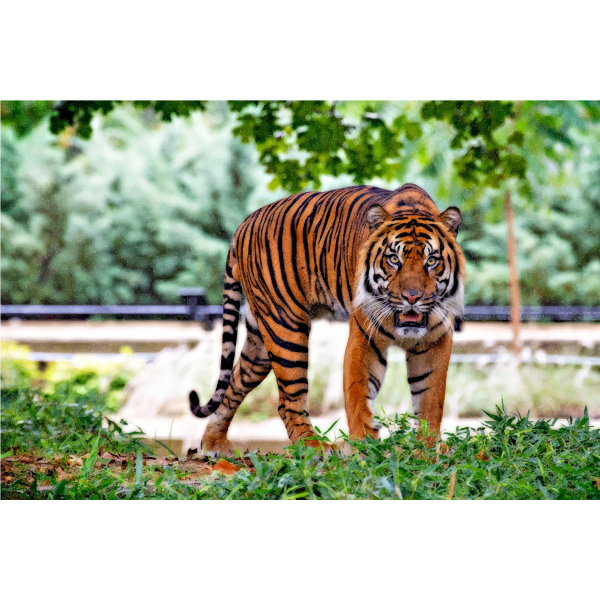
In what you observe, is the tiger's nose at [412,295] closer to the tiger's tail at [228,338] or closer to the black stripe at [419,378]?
the black stripe at [419,378]

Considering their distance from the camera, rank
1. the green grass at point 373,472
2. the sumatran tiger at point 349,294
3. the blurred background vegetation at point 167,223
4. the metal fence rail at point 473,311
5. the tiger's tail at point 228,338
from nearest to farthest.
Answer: the green grass at point 373,472
the sumatran tiger at point 349,294
the tiger's tail at point 228,338
the metal fence rail at point 473,311
the blurred background vegetation at point 167,223

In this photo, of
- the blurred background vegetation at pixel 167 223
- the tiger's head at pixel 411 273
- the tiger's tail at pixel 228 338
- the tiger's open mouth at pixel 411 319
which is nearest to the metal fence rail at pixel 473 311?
the blurred background vegetation at pixel 167 223

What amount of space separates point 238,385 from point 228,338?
292mm

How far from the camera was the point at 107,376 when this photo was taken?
8914 millimetres

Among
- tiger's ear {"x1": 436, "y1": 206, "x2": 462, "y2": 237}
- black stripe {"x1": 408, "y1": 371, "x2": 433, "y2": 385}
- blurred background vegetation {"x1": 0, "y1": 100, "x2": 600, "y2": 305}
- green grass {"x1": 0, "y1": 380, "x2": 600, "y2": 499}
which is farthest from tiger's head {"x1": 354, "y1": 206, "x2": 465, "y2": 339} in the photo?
blurred background vegetation {"x1": 0, "y1": 100, "x2": 600, "y2": 305}

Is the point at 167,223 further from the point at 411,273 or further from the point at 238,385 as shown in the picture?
the point at 411,273

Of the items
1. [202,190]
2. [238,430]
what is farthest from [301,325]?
[202,190]

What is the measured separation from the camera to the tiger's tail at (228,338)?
4.07 meters

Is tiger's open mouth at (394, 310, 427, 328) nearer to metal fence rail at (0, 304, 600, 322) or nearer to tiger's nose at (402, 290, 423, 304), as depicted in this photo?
tiger's nose at (402, 290, 423, 304)

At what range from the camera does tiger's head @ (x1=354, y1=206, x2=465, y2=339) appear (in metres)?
3.10

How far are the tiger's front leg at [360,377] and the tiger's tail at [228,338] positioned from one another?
1.01m
